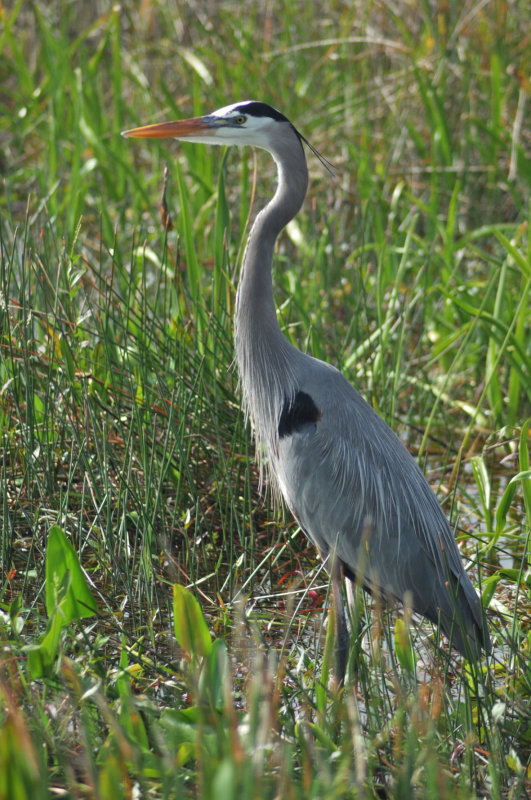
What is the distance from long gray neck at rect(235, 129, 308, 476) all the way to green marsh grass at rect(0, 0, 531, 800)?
168mm

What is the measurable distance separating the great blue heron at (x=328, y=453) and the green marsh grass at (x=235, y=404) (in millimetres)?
143

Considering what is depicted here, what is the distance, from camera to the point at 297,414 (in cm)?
271

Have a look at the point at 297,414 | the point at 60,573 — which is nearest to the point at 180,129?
the point at 297,414

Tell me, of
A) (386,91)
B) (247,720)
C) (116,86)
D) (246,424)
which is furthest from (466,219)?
(247,720)

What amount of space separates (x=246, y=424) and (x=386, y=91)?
3.42 m

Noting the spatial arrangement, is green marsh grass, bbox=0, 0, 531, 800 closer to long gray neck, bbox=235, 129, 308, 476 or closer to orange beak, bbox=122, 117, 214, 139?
long gray neck, bbox=235, 129, 308, 476

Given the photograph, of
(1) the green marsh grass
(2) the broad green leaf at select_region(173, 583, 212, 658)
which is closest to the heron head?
(1) the green marsh grass

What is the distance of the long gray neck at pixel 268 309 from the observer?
2695 mm

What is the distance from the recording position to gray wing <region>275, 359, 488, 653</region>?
2648 millimetres

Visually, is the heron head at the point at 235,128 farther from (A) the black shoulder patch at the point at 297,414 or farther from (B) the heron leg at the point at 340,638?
(B) the heron leg at the point at 340,638

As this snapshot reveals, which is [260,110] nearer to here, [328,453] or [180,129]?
[180,129]

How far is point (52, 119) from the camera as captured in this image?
5.51 metres

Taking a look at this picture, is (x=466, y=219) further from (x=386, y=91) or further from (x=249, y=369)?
(x=249, y=369)

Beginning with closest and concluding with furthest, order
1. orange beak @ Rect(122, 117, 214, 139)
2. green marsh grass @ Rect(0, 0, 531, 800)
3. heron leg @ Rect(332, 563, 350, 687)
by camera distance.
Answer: green marsh grass @ Rect(0, 0, 531, 800)
heron leg @ Rect(332, 563, 350, 687)
orange beak @ Rect(122, 117, 214, 139)
